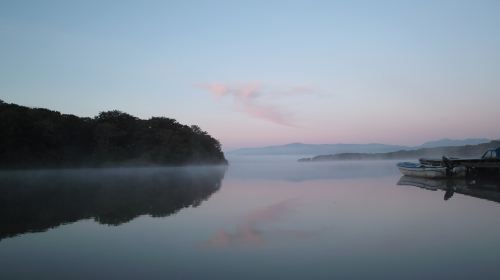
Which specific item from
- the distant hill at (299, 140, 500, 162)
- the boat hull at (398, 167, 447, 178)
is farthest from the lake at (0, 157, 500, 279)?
the distant hill at (299, 140, 500, 162)

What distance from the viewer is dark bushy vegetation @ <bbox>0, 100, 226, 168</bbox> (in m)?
53.6

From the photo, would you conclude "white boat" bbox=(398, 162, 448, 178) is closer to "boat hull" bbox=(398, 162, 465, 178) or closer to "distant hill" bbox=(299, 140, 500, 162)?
"boat hull" bbox=(398, 162, 465, 178)

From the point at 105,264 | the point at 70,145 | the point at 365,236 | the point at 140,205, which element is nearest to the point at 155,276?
the point at 105,264

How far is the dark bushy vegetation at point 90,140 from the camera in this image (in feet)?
176

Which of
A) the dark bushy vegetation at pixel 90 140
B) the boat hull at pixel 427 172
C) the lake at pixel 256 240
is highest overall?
the dark bushy vegetation at pixel 90 140

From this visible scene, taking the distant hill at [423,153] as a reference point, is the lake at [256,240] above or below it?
below

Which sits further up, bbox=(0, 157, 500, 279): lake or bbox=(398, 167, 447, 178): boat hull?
bbox=(398, 167, 447, 178): boat hull

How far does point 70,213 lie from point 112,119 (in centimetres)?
5858

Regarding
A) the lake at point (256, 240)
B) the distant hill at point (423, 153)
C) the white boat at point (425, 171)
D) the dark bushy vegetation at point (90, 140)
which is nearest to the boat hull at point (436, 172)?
the white boat at point (425, 171)

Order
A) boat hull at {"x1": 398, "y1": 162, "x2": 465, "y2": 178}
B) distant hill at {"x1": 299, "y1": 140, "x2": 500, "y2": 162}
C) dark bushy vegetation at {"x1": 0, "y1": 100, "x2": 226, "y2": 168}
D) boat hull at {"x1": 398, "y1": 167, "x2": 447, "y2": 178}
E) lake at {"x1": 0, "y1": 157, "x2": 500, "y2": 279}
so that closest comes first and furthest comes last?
lake at {"x1": 0, "y1": 157, "x2": 500, "y2": 279}, boat hull at {"x1": 398, "y1": 162, "x2": 465, "y2": 178}, boat hull at {"x1": 398, "y1": 167, "x2": 447, "y2": 178}, dark bushy vegetation at {"x1": 0, "y1": 100, "x2": 226, "y2": 168}, distant hill at {"x1": 299, "y1": 140, "x2": 500, "y2": 162}

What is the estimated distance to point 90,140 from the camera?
66312 millimetres

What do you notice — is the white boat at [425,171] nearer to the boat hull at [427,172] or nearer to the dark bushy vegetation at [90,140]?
the boat hull at [427,172]

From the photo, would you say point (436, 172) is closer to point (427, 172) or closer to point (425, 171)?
point (427, 172)

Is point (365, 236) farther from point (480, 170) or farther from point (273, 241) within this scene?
point (480, 170)
